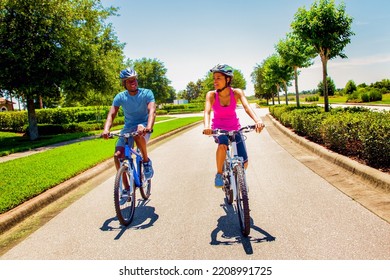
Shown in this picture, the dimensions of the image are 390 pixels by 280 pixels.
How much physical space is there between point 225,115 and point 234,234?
169cm

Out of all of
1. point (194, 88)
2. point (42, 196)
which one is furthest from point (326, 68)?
point (194, 88)

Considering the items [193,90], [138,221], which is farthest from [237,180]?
[193,90]

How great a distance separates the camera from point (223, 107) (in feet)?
15.0

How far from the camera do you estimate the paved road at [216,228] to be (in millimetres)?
3307

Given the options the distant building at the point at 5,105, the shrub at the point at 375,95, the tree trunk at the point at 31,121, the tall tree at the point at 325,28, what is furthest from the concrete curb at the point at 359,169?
the distant building at the point at 5,105

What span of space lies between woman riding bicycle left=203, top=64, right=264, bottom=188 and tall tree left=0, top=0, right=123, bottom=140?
14.9 m

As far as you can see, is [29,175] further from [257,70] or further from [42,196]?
[257,70]

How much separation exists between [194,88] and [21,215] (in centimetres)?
15571

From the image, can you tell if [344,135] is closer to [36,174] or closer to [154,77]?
[36,174]

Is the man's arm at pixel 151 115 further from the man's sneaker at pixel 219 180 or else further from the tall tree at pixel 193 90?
the tall tree at pixel 193 90

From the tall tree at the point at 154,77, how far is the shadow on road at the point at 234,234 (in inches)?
2763

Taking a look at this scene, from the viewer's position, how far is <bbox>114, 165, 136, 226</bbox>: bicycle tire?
418 cm

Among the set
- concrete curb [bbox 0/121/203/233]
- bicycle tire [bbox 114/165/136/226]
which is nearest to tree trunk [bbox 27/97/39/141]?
concrete curb [bbox 0/121/203/233]

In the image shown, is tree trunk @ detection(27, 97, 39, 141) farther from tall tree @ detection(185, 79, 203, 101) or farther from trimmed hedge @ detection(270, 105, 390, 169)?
tall tree @ detection(185, 79, 203, 101)
